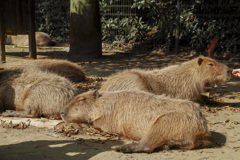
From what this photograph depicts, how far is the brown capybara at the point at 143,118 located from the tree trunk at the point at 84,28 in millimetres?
5492

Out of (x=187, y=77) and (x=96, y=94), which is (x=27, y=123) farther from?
(x=187, y=77)

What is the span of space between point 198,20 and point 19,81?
838 centimetres

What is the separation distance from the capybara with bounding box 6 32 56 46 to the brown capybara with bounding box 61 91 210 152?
927 centimetres

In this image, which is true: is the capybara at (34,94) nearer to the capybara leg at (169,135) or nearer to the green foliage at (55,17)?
the capybara leg at (169,135)

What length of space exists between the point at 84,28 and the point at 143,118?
6.26 metres

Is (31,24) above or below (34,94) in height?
above

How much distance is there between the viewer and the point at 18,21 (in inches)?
352

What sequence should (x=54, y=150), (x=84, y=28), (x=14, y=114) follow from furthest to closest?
(x=84, y=28) < (x=14, y=114) < (x=54, y=150)

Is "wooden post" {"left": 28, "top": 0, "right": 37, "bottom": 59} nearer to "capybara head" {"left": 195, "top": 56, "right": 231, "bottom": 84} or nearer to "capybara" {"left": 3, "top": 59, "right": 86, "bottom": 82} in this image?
"capybara" {"left": 3, "top": 59, "right": 86, "bottom": 82}

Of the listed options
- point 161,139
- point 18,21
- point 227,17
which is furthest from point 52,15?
point 161,139

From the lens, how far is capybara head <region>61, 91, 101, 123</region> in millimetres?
4328

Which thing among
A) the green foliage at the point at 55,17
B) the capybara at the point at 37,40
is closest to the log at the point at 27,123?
the capybara at the point at 37,40

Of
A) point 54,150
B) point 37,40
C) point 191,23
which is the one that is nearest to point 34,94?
point 54,150

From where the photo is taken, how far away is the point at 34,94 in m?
4.85
